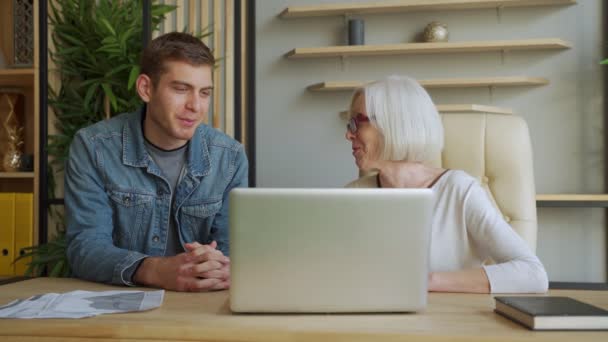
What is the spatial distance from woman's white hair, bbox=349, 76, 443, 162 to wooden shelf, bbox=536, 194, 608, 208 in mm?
1512

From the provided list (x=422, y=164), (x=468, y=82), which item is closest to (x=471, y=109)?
(x=468, y=82)

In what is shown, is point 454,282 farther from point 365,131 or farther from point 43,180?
point 43,180

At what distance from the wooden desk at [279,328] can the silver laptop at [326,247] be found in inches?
1.1

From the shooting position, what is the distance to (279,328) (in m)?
0.85

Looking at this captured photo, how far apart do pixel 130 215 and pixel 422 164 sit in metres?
0.78

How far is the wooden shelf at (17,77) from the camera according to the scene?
2932 mm

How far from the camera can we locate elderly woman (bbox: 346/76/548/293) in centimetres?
151

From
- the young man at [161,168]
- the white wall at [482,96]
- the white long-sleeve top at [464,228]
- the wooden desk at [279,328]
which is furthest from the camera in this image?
the white wall at [482,96]

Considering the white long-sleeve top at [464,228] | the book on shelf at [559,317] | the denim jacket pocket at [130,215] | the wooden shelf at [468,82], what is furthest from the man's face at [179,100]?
the wooden shelf at [468,82]

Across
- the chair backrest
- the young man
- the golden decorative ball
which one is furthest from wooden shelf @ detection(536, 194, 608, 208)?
the young man

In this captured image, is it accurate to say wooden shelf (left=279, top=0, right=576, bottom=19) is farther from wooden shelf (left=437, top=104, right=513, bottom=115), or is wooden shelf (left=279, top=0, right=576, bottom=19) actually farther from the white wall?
wooden shelf (left=437, top=104, right=513, bottom=115)

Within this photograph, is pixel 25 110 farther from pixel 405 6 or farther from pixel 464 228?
pixel 464 228

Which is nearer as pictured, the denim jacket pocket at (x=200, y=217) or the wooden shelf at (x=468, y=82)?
the denim jacket pocket at (x=200, y=217)

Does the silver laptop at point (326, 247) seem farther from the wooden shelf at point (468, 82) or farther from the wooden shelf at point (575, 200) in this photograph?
the wooden shelf at point (468, 82)
